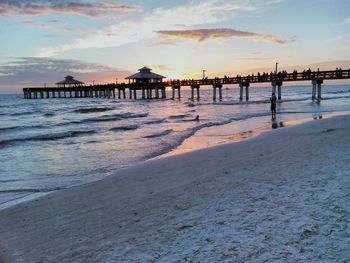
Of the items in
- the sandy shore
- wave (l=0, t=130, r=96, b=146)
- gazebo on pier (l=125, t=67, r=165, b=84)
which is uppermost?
gazebo on pier (l=125, t=67, r=165, b=84)

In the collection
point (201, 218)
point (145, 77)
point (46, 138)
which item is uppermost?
Answer: point (145, 77)

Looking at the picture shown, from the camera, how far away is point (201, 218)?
5.22 meters

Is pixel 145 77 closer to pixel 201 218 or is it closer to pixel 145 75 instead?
pixel 145 75

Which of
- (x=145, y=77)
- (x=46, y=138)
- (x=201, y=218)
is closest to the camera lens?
(x=201, y=218)

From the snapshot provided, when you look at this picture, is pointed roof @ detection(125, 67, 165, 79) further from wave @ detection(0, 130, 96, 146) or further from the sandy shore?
the sandy shore

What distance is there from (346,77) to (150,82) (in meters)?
44.1

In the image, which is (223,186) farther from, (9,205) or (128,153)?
(128,153)

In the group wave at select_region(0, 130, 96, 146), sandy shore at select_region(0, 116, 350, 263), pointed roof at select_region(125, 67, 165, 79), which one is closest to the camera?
sandy shore at select_region(0, 116, 350, 263)

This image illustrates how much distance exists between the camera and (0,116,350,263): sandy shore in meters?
4.21

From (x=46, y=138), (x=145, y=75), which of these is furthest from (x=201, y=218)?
(x=145, y=75)

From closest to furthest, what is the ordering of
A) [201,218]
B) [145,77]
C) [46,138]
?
1. [201,218]
2. [46,138]
3. [145,77]

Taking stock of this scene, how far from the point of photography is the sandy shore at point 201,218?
421cm

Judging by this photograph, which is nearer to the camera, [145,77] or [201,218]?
[201,218]

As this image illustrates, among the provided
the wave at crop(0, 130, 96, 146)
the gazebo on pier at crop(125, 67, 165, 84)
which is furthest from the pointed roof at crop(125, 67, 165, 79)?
the wave at crop(0, 130, 96, 146)
